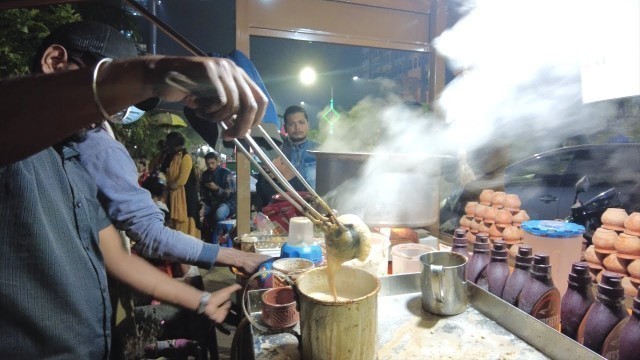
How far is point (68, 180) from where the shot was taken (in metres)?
1.71

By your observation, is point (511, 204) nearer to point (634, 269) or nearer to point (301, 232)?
point (634, 269)

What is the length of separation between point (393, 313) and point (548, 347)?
73cm

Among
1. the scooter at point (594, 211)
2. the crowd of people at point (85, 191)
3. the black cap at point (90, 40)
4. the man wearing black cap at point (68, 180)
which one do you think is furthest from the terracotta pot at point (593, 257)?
the black cap at point (90, 40)

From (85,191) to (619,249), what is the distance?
3.22 meters

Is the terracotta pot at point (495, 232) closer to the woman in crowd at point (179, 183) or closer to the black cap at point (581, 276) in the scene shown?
the black cap at point (581, 276)

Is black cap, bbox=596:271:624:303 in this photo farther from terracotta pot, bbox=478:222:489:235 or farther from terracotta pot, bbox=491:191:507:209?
terracotta pot, bbox=491:191:507:209

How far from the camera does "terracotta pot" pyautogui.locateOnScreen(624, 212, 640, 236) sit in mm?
2135

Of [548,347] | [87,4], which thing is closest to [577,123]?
[548,347]

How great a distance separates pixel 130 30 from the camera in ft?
21.2

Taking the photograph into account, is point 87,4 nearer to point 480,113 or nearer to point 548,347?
point 480,113

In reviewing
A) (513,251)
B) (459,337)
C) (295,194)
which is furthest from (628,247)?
(295,194)

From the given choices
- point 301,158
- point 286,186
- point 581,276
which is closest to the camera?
point 286,186

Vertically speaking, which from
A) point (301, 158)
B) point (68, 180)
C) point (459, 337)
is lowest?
point (459, 337)

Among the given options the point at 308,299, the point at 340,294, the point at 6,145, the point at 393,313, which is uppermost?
the point at 6,145
